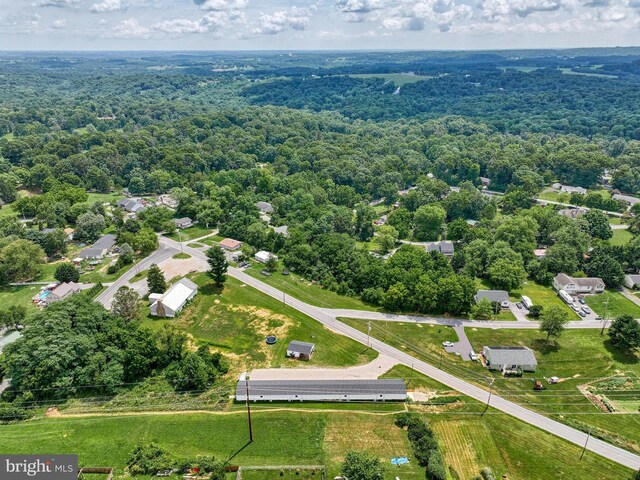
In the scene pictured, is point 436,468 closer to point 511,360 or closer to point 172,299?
point 511,360

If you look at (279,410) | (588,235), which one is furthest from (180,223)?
(588,235)

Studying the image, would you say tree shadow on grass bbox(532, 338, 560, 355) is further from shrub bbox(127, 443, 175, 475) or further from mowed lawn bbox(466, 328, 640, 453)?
shrub bbox(127, 443, 175, 475)

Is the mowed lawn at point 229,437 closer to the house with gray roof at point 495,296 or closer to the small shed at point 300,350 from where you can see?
the small shed at point 300,350

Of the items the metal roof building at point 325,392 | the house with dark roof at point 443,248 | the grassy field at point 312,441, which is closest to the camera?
the grassy field at point 312,441

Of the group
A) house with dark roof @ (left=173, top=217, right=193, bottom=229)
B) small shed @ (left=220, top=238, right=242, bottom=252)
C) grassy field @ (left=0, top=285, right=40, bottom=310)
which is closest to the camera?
grassy field @ (left=0, top=285, right=40, bottom=310)

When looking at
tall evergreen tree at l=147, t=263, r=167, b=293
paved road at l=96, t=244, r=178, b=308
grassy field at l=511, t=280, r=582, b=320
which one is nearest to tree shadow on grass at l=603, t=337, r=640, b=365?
grassy field at l=511, t=280, r=582, b=320

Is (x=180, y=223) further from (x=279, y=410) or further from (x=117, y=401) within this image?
(x=279, y=410)

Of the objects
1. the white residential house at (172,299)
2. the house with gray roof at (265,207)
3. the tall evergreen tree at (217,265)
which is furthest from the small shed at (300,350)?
the house with gray roof at (265,207)
